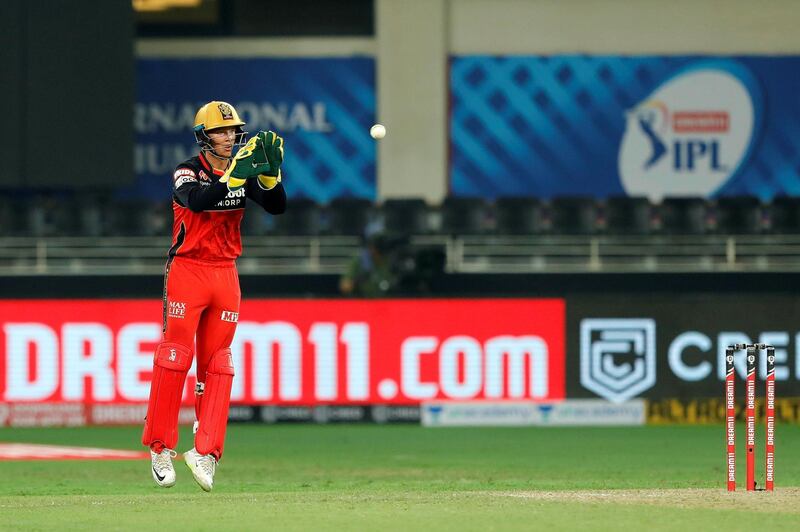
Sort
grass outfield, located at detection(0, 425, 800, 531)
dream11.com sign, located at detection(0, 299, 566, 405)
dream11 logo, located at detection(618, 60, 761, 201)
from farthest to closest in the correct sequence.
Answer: dream11 logo, located at detection(618, 60, 761, 201) < dream11.com sign, located at detection(0, 299, 566, 405) < grass outfield, located at detection(0, 425, 800, 531)

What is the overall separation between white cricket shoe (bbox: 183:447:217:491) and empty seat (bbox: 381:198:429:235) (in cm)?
1238

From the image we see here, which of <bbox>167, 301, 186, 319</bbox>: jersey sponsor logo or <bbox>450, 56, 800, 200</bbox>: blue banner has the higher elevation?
<bbox>450, 56, 800, 200</bbox>: blue banner

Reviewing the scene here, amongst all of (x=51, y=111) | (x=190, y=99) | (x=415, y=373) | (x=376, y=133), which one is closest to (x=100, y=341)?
(x=415, y=373)

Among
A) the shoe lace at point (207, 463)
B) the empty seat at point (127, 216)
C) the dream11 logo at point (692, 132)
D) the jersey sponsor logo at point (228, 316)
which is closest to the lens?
the shoe lace at point (207, 463)

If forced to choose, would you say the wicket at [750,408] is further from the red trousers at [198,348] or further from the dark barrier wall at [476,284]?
the dark barrier wall at [476,284]

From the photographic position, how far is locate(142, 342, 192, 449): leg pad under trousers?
29.4ft

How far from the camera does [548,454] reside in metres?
14.7

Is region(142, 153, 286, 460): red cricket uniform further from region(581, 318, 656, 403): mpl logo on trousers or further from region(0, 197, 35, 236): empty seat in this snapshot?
region(0, 197, 35, 236): empty seat

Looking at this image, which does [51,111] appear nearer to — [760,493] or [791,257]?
[791,257]

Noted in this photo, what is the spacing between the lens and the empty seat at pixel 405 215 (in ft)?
69.4

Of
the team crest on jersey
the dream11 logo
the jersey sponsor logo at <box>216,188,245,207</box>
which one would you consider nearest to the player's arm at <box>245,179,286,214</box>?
the jersey sponsor logo at <box>216,188,245,207</box>

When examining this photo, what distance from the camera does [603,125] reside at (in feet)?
83.7

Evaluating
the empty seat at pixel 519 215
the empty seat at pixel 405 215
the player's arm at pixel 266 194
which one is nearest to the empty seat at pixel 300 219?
the empty seat at pixel 405 215

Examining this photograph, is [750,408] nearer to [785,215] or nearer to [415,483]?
[415,483]
